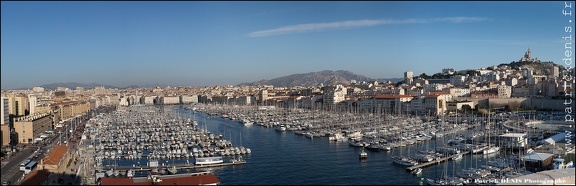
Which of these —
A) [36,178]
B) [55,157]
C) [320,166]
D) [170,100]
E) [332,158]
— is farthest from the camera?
[170,100]

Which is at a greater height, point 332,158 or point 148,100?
point 148,100

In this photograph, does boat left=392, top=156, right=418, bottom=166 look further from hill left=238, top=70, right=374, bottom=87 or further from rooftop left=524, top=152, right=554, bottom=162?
hill left=238, top=70, right=374, bottom=87

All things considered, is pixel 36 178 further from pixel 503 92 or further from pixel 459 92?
pixel 459 92

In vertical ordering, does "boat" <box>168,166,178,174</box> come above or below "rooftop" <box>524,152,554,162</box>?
below

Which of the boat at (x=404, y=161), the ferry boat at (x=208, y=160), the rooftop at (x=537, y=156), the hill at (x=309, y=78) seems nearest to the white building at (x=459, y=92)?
the rooftop at (x=537, y=156)

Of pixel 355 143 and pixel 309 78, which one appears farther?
pixel 309 78

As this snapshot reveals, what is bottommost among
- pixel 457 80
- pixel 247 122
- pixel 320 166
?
pixel 320 166

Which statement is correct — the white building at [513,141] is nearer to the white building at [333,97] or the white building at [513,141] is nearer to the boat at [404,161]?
the boat at [404,161]

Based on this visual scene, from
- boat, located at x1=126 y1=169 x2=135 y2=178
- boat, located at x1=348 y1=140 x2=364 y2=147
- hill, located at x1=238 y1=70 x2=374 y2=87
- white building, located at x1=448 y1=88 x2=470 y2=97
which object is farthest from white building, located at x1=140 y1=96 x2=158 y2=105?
hill, located at x1=238 y1=70 x2=374 y2=87

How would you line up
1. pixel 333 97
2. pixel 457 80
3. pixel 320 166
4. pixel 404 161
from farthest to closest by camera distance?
pixel 457 80, pixel 333 97, pixel 320 166, pixel 404 161

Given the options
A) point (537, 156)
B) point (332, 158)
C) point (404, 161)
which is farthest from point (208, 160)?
point (537, 156)
